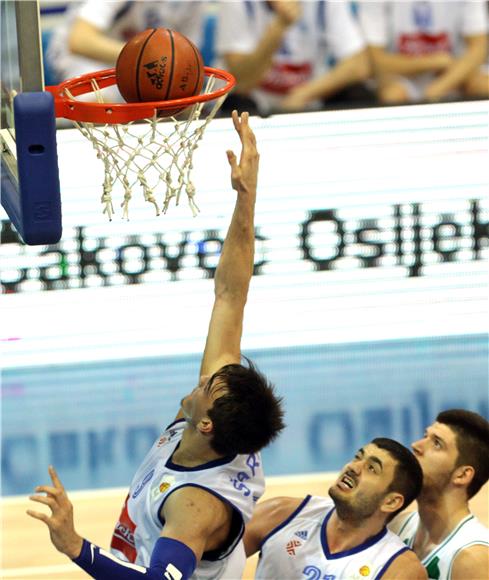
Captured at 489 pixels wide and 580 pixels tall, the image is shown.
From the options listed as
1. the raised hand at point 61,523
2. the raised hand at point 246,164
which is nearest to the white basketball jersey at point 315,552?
the raised hand at point 61,523

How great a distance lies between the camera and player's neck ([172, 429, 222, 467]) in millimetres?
3965

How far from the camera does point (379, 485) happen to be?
4043 millimetres

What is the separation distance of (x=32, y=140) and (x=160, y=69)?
2.60 feet

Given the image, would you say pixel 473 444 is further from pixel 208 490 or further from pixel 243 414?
pixel 208 490

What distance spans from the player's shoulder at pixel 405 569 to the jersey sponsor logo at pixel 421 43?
187 inches

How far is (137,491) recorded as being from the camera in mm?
4074

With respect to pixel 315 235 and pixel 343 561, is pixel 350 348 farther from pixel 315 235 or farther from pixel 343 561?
pixel 343 561

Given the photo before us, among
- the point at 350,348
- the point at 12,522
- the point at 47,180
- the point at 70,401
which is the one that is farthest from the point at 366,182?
the point at 47,180

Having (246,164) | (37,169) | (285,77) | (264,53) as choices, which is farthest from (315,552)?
(285,77)

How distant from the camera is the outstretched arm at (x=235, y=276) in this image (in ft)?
13.7

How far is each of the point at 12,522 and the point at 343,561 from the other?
202 cm

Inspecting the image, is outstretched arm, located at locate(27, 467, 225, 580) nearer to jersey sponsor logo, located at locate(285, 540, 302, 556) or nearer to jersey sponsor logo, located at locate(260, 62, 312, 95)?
jersey sponsor logo, located at locate(285, 540, 302, 556)

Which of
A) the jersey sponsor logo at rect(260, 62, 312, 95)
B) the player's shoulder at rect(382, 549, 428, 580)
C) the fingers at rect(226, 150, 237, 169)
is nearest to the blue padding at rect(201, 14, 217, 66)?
the jersey sponsor logo at rect(260, 62, 312, 95)

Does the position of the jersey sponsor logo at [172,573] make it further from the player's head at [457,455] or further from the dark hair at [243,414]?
the player's head at [457,455]
